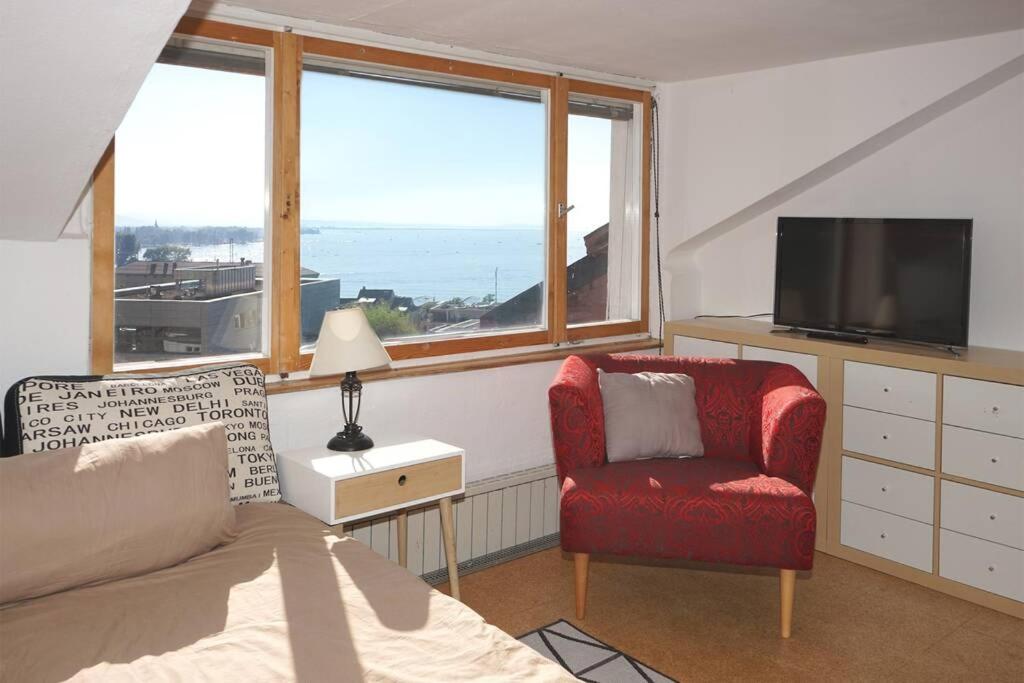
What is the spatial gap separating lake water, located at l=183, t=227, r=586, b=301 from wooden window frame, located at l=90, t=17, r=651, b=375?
0.34 ft

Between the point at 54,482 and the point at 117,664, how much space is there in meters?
0.56

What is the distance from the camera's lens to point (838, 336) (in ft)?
12.5

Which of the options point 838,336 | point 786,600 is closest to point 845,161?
point 838,336

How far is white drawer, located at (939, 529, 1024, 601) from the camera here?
3197 millimetres

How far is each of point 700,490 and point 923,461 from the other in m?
1.02

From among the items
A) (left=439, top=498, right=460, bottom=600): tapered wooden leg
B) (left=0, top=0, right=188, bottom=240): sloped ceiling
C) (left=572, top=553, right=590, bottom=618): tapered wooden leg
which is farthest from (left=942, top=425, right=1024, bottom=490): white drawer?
(left=0, top=0, right=188, bottom=240): sloped ceiling

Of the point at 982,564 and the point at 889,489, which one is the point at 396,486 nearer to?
the point at 889,489

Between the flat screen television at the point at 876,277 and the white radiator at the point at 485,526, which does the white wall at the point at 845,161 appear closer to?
the flat screen television at the point at 876,277

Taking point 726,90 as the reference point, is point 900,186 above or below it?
below

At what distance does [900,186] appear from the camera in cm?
387

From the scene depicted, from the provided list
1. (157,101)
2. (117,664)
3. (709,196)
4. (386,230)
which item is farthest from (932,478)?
(157,101)

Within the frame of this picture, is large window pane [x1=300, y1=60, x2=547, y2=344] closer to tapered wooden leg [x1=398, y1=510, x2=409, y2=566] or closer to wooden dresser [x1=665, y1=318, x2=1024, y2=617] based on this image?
tapered wooden leg [x1=398, y1=510, x2=409, y2=566]

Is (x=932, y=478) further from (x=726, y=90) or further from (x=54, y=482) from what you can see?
(x=54, y=482)

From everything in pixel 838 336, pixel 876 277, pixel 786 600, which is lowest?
pixel 786 600
